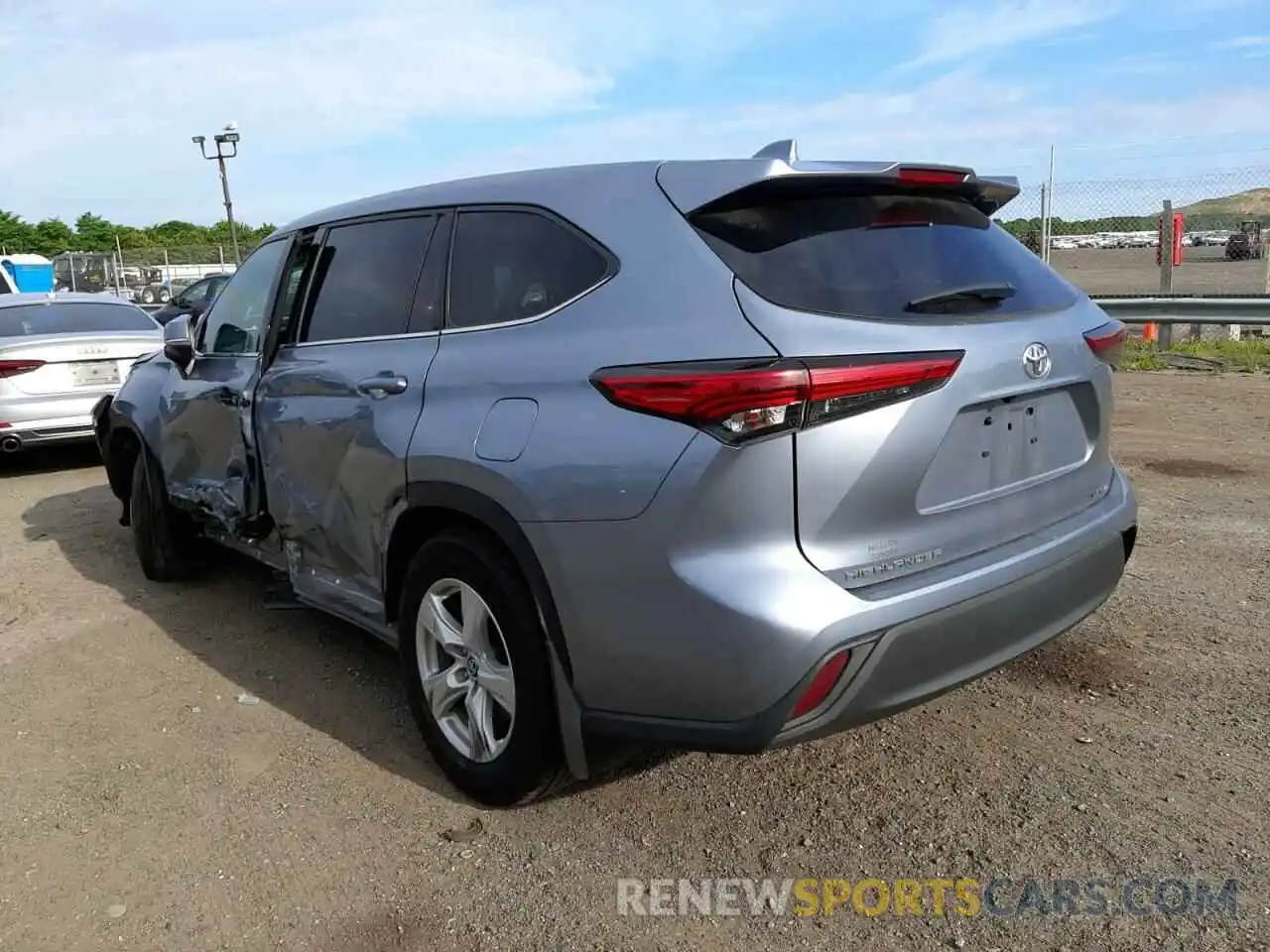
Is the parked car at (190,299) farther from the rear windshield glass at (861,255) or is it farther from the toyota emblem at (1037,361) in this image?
the toyota emblem at (1037,361)

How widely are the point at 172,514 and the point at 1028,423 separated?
428cm

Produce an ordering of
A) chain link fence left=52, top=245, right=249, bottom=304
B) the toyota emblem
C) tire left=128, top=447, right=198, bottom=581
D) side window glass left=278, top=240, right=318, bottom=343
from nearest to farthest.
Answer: the toyota emblem, side window glass left=278, top=240, right=318, bottom=343, tire left=128, top=447, right=198, bottom=581, chain link fence left=52, top=245, right=249, bottom=304

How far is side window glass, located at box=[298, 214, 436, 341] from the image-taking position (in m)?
3.55

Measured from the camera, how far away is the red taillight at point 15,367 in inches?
321

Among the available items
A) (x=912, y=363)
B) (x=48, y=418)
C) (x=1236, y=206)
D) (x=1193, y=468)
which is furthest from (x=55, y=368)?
(x=1236, y=206)

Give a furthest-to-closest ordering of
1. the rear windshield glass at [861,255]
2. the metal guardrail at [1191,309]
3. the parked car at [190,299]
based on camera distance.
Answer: the parked car at [190,299] → the metal guardrail at [1191,309] → the rear windshield glass at [861,255]

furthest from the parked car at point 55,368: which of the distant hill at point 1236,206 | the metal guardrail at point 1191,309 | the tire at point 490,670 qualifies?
the distant hill at point 1236,206

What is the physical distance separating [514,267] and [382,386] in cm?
63

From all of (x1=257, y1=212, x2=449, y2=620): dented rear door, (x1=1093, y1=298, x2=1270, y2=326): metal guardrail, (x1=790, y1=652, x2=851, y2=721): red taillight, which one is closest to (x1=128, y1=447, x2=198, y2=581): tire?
(x1=257, y1=212, x2=449, y2=620): dented rear door

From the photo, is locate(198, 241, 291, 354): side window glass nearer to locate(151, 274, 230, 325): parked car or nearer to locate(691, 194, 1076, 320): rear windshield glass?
locate(691, 194, 1076, 320): rear windshield glass

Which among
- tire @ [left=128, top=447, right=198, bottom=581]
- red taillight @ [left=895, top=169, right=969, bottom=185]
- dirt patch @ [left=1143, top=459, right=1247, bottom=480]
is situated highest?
red taillight @ [left=895, top=169, right=969, bottom=185]

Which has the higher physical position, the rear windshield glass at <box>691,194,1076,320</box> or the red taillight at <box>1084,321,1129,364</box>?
the rear windshield glass at <box>691,194,1076,320</box>

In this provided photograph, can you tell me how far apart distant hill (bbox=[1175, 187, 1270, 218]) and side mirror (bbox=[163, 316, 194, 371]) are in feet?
40.6

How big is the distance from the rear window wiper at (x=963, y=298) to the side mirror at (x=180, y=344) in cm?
358
